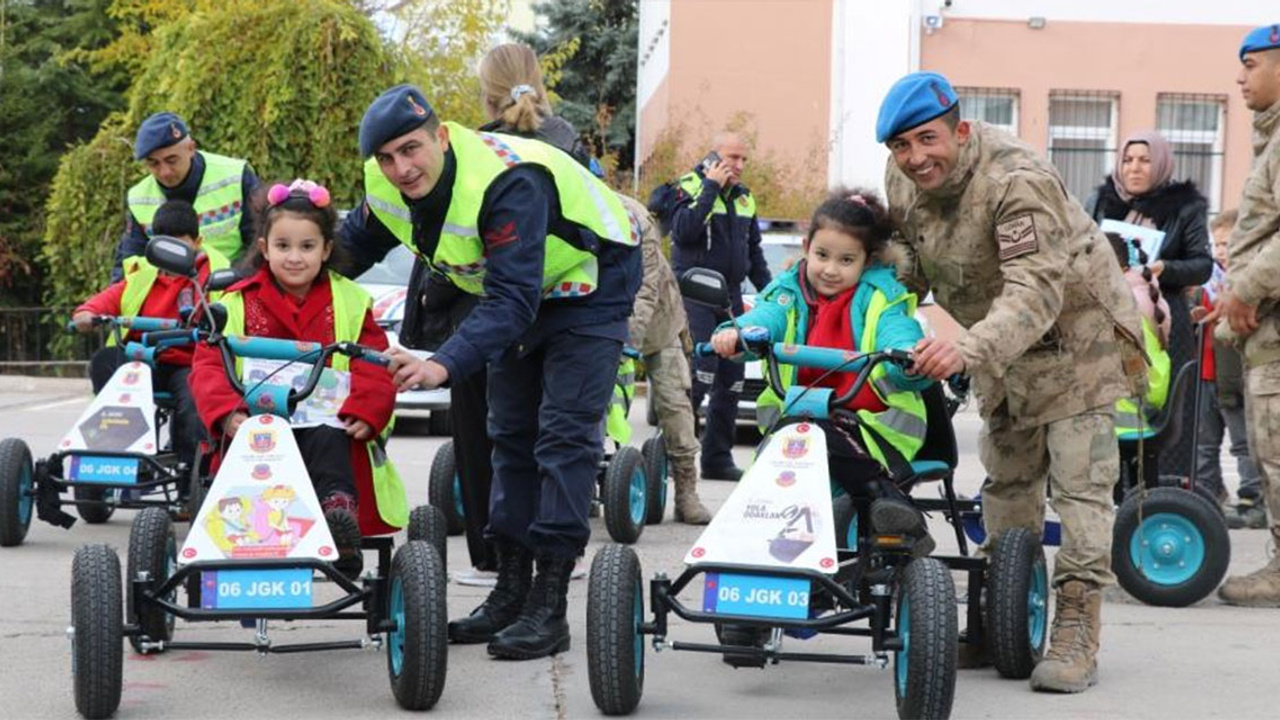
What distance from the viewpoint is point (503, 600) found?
7.04m

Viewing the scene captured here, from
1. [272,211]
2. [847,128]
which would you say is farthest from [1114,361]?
[847,128]

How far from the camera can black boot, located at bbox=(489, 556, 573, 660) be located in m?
6.71

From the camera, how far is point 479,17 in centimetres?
2794

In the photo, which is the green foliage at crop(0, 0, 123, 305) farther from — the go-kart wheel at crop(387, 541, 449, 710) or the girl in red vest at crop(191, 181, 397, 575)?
the go-kart wheel at crop(387, 541, 449, 710)

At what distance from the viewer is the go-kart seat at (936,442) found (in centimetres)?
661

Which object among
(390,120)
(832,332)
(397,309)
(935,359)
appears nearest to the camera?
(935,359)

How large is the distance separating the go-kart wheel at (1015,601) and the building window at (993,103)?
22421 mm

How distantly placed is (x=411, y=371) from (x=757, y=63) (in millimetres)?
27761

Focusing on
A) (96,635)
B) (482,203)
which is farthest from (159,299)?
(96,635)

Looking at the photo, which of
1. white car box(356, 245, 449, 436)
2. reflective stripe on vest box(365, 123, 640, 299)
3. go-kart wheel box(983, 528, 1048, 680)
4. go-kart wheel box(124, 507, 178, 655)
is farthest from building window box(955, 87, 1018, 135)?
go-kart wheel box(124, 507, 178, 655)

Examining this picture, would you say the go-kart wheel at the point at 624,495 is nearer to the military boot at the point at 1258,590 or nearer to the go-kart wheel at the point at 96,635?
the military boot at the point at 1258,590

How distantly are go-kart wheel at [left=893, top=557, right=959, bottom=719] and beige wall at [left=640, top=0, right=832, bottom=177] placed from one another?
27116 mm

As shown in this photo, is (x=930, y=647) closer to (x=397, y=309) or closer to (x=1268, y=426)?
(x=1268, y=426)

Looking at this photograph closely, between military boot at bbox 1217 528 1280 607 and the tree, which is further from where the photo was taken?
the tree
